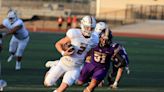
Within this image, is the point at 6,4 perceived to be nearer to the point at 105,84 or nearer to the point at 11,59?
the point at 11,59

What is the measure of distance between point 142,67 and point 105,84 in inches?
168

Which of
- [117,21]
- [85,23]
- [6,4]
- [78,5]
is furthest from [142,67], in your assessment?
[78,5]

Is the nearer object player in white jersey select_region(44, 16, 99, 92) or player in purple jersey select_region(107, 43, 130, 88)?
player in white jersey select_region(44, 16, 99, 92)

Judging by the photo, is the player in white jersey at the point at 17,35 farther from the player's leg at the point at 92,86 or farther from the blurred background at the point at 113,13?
the blurred background at the point at 113,13

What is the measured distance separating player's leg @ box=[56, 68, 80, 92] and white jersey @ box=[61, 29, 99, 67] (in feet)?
0.38

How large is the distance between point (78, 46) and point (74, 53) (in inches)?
5.4

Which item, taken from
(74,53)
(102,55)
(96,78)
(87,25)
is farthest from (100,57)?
(87,25)

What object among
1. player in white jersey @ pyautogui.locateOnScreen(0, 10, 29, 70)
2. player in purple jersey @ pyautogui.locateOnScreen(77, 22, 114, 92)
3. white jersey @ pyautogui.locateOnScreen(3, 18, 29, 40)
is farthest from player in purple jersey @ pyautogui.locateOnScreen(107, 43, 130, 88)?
white jersey @ pyautogui.locateOnScreen(3, 18, 29, 40)

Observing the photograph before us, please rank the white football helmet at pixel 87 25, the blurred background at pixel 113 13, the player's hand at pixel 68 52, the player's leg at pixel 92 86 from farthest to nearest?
the blurred background at pixel 113 13 < the player's leg at pixel 92 86 < the white football helmet at pixel 87 25 < the player's hand at pixel 68 52

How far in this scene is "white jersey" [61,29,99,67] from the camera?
386 inches

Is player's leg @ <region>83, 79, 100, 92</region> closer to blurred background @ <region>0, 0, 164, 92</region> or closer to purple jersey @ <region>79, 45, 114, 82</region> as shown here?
purple jersey @ <region>79, 45, 114, 82</region>

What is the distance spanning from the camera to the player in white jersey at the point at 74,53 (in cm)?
979

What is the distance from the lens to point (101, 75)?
35.5 feet

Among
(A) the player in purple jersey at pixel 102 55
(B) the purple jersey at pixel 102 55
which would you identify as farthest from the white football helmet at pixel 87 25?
(B) the purple jersey at pixel 102 55
